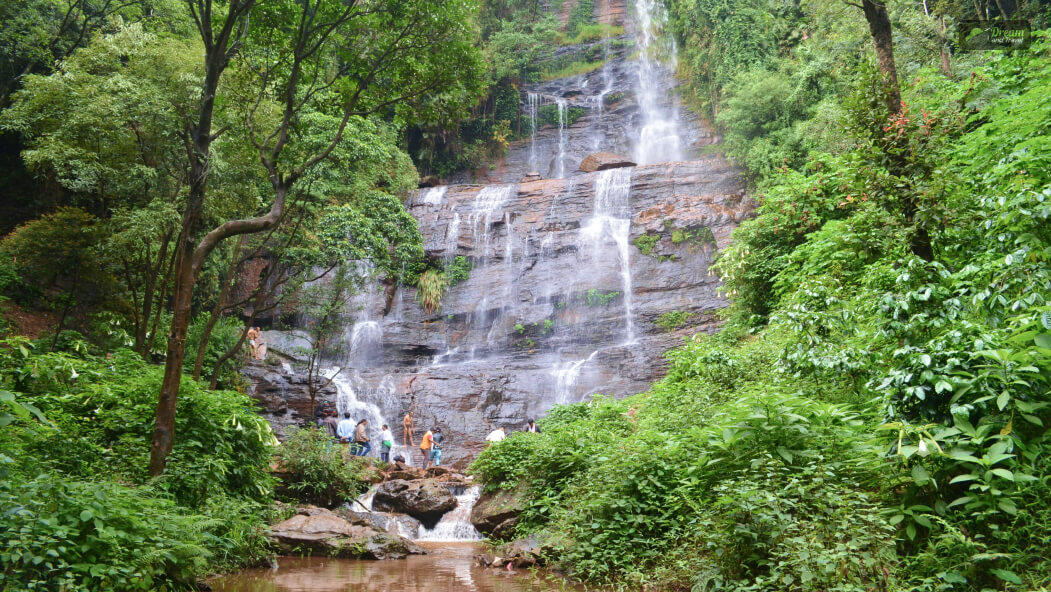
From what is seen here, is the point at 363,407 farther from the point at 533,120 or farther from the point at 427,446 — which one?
the point at 533,120

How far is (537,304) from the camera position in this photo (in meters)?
23.0

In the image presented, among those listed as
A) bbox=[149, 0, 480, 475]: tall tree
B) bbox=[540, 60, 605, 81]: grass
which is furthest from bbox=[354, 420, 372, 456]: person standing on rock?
bbox=[540, 60, 605, 81]: grass

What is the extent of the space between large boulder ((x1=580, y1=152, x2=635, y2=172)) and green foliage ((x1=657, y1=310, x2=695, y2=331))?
1056 centimetres

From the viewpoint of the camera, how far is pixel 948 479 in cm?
→ 387

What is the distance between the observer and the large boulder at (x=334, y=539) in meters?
7.93

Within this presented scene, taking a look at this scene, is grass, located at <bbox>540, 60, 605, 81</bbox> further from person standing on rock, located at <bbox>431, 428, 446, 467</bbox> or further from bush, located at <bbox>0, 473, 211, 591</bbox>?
bush, located at <bbox>0, 473, 211, 591</bbox>

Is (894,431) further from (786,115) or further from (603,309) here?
(786,115)

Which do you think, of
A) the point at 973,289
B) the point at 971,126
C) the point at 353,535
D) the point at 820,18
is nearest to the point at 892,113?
the point at 973,289

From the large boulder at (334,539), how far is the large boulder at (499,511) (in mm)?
1086

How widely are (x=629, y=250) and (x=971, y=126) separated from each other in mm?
15155

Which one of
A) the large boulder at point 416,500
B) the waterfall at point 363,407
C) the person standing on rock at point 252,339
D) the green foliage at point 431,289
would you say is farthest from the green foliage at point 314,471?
the green foliage at point 431,289

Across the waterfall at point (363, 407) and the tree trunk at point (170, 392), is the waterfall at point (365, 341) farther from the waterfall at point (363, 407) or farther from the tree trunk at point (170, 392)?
the tree trunk at point (170, 392)

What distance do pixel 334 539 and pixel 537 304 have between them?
15492 mm

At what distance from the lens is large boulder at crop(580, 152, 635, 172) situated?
96.8 ft
